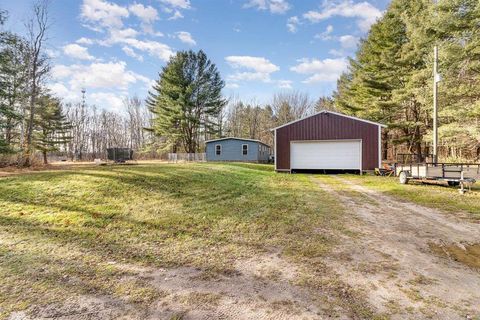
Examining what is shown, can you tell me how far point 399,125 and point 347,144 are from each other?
26.6ft

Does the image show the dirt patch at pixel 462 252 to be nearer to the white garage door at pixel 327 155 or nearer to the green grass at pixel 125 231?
the green grass at pixel 125 231

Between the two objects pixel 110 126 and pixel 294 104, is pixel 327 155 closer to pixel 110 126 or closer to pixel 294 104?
pixel 294 104

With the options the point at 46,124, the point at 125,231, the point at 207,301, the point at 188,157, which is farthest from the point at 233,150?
the point at 207,301

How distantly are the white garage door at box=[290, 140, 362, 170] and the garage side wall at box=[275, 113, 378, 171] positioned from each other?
0.34 m

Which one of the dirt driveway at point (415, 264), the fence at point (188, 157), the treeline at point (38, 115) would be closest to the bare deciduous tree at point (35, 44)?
the treeline at point (38, 115)

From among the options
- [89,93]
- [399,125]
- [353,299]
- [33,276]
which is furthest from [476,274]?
[89,93]

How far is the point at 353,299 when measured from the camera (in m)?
2.31

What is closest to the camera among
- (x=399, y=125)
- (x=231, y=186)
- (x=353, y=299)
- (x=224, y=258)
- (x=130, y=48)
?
(x=353, y=299)

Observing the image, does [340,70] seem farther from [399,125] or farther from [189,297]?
[189,297]

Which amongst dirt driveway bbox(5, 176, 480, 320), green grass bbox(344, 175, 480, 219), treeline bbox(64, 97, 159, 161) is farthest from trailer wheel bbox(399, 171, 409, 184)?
treeline bbox(64, 97, 159, 161)

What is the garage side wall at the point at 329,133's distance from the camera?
1557 cm

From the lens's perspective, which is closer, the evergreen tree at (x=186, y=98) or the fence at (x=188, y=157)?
the fence at (x=188, y=157)

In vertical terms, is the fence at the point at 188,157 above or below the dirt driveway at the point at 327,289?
above

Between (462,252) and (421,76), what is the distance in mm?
16307
